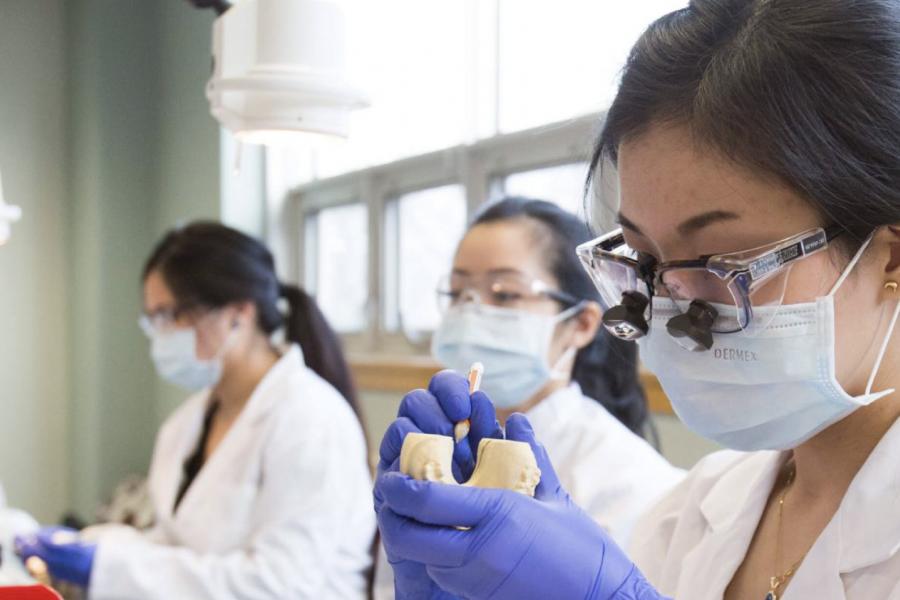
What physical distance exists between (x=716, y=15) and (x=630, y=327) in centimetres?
31

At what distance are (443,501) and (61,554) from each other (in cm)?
147

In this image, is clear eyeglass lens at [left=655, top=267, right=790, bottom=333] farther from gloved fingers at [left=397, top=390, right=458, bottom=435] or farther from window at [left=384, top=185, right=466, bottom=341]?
window at [left=384, top=185, right=466, bottom=341]

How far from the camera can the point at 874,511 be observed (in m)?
0.83

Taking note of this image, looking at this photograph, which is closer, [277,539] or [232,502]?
[277,539]

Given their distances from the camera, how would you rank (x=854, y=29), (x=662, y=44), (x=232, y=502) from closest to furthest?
(x=854, y=29) → (x=662, y=44) → (x=232, y=502)

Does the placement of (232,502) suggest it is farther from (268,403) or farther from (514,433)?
(514,433)

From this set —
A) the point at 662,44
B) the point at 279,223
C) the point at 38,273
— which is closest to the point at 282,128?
the point at 662,44

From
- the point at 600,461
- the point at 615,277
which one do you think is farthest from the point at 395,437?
the point at 600,461

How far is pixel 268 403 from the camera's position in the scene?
2094 millimetres

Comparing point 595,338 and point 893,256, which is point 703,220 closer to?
point 893,256

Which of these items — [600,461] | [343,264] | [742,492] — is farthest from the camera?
[343,264]

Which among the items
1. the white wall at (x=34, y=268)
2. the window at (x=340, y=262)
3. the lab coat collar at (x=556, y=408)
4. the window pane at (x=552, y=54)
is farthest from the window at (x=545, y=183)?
the white wall at (x=34, y=268)

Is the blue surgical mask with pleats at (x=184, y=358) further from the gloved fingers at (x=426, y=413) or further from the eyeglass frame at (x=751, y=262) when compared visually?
the eyeglass frame at (x=751, y=262)

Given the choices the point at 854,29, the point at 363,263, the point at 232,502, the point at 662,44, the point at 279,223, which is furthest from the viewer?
the point at 279,223
